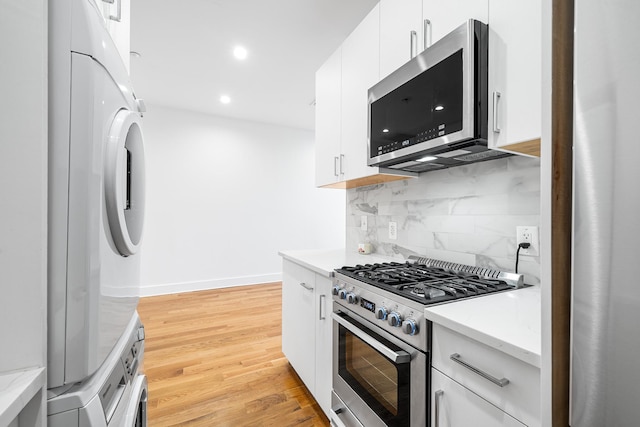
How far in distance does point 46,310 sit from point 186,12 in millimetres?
2382

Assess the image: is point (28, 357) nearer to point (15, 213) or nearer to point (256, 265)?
point (15, 213)

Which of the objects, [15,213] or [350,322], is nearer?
[15,213]

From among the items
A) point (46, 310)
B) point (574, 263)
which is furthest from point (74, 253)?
point (574, 263)

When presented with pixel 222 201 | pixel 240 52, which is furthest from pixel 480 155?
pixel 222 201

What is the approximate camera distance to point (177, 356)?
232 cm

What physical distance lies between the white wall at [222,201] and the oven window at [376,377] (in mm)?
3441

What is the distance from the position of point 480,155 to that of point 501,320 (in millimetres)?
802

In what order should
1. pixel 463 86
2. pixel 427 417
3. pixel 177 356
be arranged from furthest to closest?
pixel 177 356 < pixel 463 86 < pixel 427 417

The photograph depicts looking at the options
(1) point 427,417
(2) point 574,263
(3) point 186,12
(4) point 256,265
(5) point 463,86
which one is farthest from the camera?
(4) point 256,265

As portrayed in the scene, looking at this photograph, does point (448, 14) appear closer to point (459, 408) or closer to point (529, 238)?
point (529, 238)

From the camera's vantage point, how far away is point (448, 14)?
3.91ft

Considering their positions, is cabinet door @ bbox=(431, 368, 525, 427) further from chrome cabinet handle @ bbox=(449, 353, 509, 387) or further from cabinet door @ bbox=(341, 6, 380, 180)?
cabinet door @ bbox=(341, 6, 380, 180)

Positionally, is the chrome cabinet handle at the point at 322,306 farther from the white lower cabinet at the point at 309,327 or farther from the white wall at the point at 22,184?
the white wall at the point at 22,184

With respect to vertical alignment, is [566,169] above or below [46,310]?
above
